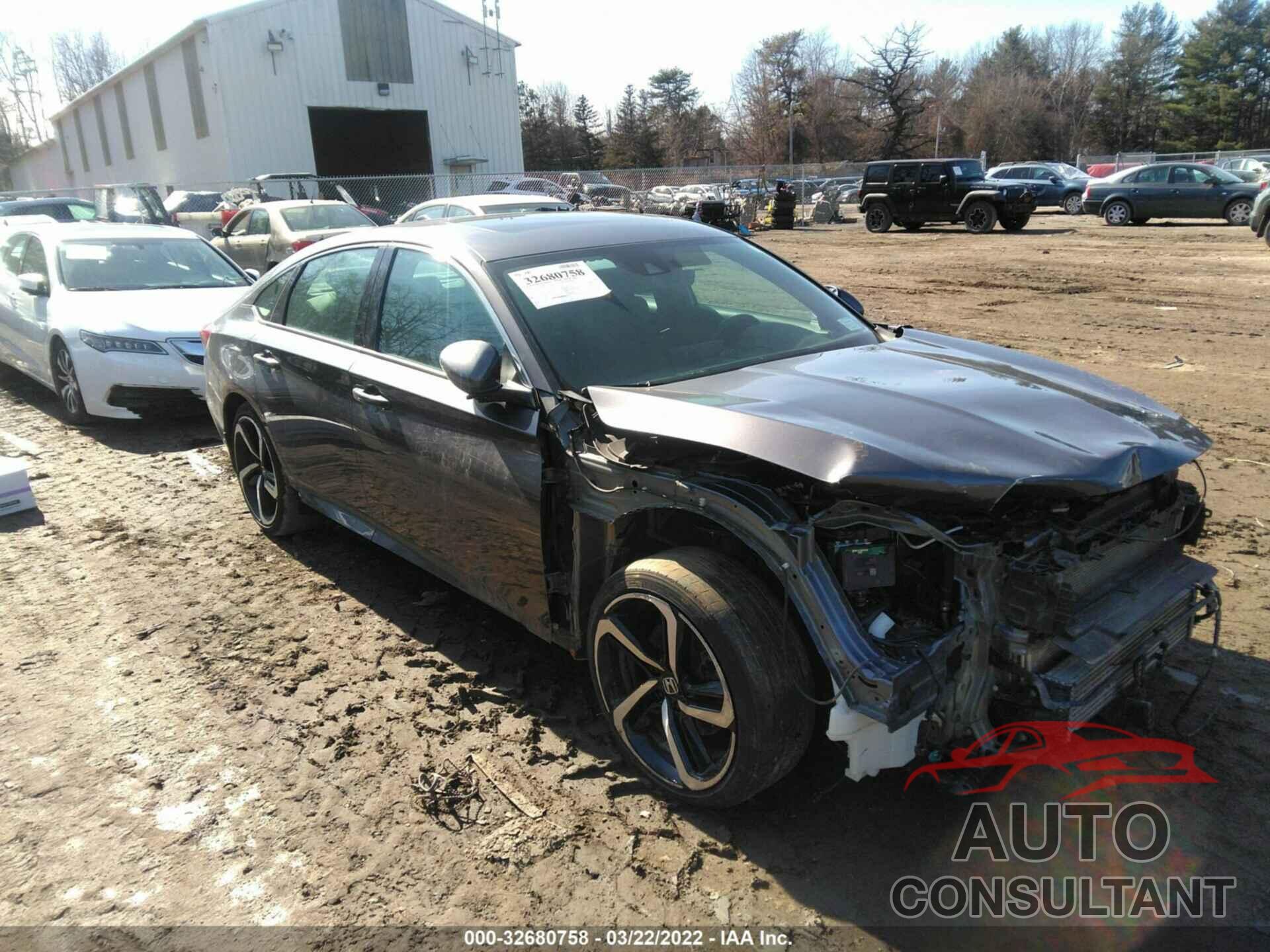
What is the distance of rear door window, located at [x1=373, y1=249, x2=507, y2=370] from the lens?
3.43 m

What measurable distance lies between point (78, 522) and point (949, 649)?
5.44 metres

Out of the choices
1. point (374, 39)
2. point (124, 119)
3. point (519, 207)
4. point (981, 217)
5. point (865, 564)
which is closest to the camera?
point (865, 564)

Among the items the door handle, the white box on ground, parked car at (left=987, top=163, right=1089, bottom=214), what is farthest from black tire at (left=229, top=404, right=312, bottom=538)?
parked car at (left=987, top=163, right=1089, bottom=214)

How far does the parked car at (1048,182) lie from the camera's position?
3033cm

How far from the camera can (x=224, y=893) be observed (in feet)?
8.59

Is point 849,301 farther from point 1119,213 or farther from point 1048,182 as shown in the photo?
point 1048,182

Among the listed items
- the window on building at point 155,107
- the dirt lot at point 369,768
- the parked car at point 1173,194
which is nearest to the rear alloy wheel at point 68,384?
the dirt lot at point 369,768

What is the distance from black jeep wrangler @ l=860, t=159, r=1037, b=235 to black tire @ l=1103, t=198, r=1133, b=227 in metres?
1.97

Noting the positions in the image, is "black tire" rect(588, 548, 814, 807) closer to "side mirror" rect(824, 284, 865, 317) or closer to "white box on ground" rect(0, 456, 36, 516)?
"side mirror" rect(824, 284, 865, 317)

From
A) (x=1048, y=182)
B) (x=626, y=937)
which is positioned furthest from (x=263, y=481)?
(x=1048, y=182)

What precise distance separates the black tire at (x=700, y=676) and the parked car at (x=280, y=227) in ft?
41.9

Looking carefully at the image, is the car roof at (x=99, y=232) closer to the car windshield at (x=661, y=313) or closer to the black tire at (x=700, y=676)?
the car windshield at (x=661, y=313)

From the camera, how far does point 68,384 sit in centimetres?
783

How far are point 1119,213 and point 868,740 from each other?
1082 inches
